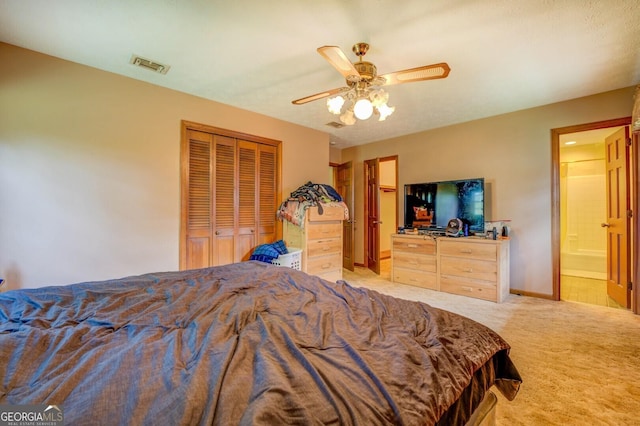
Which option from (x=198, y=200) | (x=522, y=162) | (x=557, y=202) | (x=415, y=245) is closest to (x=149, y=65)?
(x=198, y=200)

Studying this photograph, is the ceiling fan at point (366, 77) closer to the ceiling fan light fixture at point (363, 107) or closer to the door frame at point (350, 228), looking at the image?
the ceiling fan light fixture at point (363, 107)

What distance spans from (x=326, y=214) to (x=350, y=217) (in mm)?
1775

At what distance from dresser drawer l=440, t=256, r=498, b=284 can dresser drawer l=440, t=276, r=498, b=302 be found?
0.24 feet

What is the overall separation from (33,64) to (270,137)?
2.36m

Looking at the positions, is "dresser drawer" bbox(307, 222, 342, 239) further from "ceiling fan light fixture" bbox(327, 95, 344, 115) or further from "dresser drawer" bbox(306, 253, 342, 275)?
"ceiling fan light fixture" bbox(327, 95, 344, 115)

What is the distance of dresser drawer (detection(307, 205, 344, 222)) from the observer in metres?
3.63

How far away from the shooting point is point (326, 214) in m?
3.80

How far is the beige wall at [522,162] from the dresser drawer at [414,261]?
41.8 inches

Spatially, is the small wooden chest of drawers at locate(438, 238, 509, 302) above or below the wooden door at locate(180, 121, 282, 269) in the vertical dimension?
below

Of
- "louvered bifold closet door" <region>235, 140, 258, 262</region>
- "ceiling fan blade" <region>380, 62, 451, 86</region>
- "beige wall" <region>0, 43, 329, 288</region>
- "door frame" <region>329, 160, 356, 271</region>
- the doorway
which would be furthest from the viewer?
"door frame" <region>329, 160, 356, 271</region>

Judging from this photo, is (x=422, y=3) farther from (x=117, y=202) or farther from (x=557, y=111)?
(x=117, y=202)

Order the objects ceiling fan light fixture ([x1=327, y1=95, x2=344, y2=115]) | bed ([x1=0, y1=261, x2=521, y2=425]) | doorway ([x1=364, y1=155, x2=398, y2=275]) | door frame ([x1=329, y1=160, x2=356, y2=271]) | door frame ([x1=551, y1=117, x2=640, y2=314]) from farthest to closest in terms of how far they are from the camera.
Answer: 1. door frame ([x1=329, y1=160, x2=356, y2=271])
2. doorway ([x1=364, y1=155, x2=398, y2=275])
3. door frame ([x1=551, y1=117, x2=640, y2=314])
4. ceiling fan light fixture ([x1=327, y1=95, x2=344, y2=115])
5. bed ([x1=0, y1=261, x2=521, y2=425])

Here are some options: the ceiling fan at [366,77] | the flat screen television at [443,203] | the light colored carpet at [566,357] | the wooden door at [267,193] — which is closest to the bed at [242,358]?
the light colored carpet at [566,357]

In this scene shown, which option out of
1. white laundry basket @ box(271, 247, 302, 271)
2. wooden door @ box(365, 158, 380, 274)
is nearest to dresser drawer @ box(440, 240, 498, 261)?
wooden door @ box(365, 158, 380, 274)
